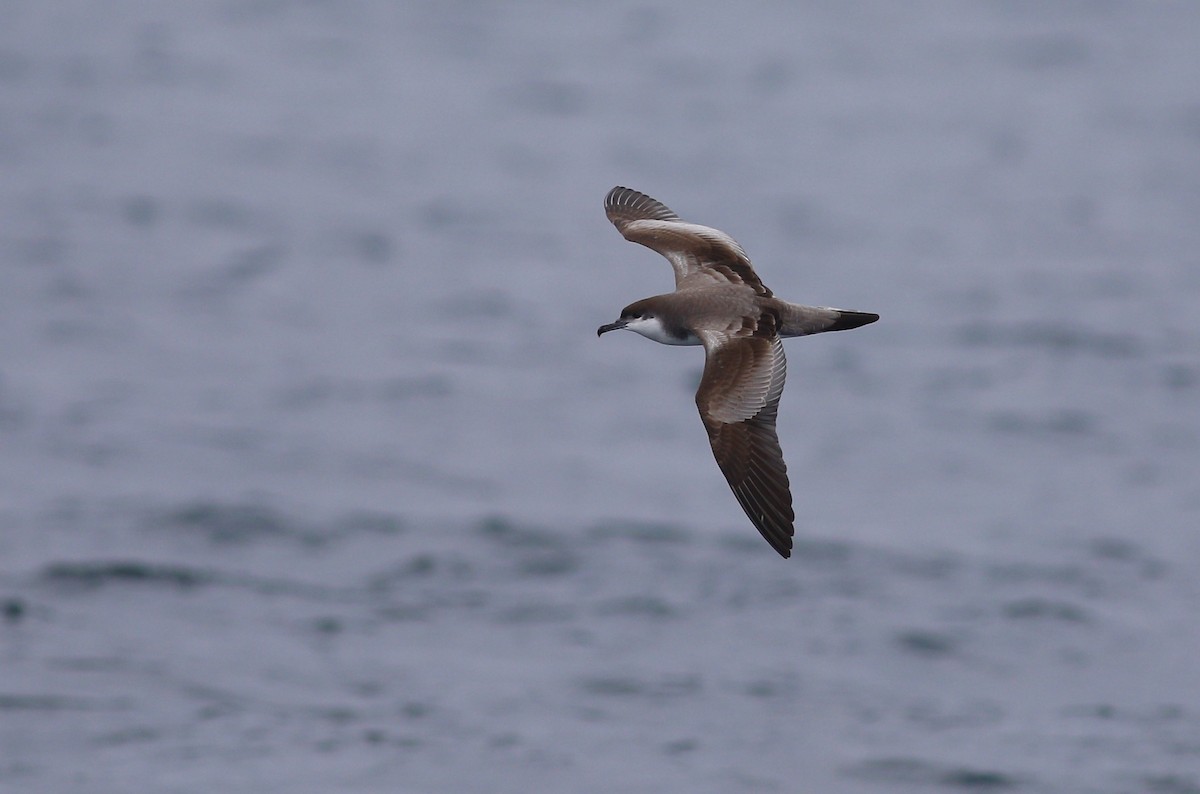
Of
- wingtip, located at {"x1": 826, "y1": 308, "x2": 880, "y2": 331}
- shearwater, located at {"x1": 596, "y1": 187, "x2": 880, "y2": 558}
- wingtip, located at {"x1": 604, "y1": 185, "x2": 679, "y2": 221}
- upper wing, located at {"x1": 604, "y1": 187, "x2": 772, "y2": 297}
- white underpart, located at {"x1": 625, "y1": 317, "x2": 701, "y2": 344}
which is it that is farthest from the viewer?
wingtip, located at {"x1": 604, "y1": 185, "x2": 679, "y2": 221}

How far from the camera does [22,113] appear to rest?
39906 mm

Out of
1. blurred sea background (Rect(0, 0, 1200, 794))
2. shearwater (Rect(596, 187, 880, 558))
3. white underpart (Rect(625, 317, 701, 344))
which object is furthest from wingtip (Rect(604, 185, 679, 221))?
blurred sea background (Rect(0, 0, 1200, 794))

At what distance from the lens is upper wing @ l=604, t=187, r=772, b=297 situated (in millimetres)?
12078

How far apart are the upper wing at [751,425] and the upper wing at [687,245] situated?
816 millimetres

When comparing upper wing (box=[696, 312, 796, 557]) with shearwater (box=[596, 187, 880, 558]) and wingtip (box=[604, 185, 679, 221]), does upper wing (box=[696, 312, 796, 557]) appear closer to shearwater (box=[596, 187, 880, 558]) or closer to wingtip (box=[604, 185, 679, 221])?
shearwater (box=[596, 187, 880, 558])

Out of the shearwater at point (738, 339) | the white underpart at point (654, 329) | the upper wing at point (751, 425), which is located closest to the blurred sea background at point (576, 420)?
→ the shearwater at point (738, 339)

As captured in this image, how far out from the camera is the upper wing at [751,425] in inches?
411

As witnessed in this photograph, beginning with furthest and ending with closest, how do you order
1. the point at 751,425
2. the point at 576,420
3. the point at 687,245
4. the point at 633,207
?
the point at 576,420, the point at 633,207, the point at 687,245, the point at 751,425

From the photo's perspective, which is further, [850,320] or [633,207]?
[633,207]

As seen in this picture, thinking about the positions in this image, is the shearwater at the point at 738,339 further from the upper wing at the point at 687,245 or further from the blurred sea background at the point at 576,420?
the blurred sea background at the point at 576,420

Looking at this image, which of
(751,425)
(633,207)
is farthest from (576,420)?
(751,425)

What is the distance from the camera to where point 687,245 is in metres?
12.5

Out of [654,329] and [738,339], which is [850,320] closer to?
[738,339]

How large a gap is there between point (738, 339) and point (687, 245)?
5.24ft
